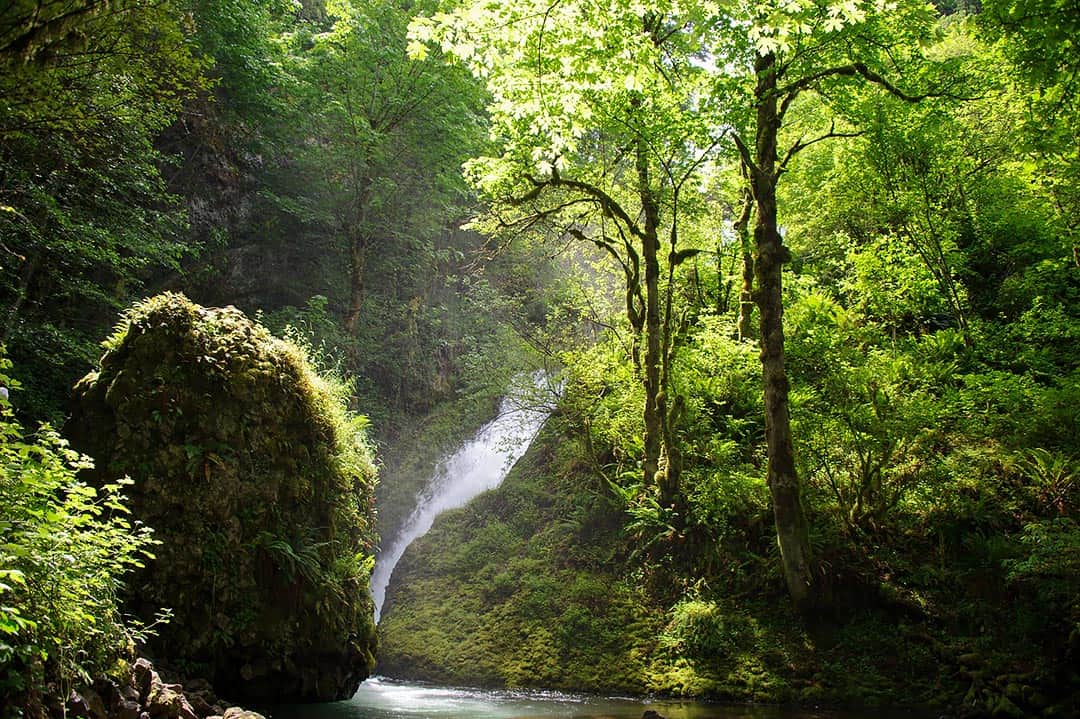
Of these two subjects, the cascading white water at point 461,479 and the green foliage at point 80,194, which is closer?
the green foliage at point 80,194

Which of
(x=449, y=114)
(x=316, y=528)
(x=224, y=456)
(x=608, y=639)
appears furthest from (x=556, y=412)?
(x=449, y=114)

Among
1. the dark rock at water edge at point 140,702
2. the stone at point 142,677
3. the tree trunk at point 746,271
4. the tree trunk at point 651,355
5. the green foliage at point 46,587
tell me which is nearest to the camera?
the green foliage at point 46,587

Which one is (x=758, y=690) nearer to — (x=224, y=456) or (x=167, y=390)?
(x=224, y=456)

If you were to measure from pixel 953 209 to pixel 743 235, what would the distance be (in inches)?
190

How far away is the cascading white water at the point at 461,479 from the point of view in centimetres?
1750

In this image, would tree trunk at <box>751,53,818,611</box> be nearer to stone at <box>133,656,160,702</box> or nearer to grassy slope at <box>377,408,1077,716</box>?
grassy slope at <box>377,408,1077,716</box>

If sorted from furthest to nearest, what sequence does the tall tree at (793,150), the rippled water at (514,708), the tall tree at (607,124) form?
the tall tree at (793,150), the rippled water at (514,708), the tall tree at (607,124)

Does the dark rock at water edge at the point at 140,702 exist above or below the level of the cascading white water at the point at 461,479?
below

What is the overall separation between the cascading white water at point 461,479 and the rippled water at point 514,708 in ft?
21.9

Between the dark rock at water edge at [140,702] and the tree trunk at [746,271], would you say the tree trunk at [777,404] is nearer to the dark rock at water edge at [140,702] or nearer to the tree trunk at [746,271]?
the tree trunk at [746,271]

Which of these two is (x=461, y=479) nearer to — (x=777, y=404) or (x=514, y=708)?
(x=514, y=708)

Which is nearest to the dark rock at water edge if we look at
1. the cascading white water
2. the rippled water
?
the rippled water

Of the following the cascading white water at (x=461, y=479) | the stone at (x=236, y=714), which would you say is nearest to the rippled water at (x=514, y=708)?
the stone at (x=236, y=714)

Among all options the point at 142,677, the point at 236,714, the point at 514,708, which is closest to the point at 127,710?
the point at 142,677
